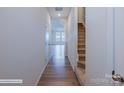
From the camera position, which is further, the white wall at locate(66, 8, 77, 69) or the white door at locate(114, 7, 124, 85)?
the white wall at locate(66, 8, 77, 69)

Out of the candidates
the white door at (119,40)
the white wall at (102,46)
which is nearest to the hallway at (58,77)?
the white wall at (102,46)

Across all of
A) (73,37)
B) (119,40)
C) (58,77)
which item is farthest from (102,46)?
(73,37)

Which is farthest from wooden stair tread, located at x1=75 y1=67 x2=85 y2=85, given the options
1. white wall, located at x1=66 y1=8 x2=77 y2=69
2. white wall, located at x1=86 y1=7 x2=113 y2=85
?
white wall, located at x1=86 y1=7 x2=113 y2=85

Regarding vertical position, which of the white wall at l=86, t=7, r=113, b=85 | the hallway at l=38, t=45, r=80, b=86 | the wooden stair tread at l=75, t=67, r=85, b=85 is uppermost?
the white wall at l=86, t=7, r=113, b=85

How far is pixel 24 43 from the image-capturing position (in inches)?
77.6

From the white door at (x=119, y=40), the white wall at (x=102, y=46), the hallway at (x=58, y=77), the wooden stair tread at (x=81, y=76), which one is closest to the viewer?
the white door at (x=119, y=40)

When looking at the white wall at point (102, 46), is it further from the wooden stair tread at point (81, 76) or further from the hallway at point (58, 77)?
the hallway at point (58, 77)

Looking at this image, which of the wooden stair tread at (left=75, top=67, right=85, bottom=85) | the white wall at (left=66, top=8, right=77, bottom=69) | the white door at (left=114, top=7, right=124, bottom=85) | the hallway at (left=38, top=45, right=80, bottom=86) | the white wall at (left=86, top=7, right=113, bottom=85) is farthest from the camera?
the white wall at (left=66, top=8, right=77, bottom=69)

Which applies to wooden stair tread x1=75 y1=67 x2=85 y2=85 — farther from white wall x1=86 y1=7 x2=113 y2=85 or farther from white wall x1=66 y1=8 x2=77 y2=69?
white wall x1=86 y1=7 x2=113 y2=85

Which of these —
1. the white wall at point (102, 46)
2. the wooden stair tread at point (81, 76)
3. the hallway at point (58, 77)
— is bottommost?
the hallway at point (58, 77)

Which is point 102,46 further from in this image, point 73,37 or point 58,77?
point 73,37
